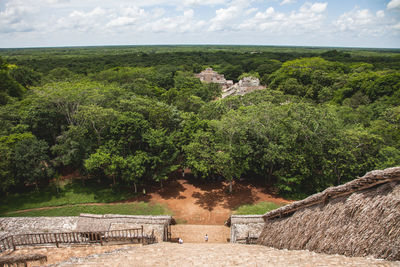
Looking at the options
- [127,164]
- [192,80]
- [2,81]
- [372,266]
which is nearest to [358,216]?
[372,266]

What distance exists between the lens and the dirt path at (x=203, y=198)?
16297 millimetres

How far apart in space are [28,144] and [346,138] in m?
26.0

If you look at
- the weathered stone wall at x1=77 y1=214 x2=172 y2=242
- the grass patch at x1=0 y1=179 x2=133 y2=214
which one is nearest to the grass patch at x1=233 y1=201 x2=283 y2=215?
the weathered stone wall at x1=77 y1=214 x2=172 y2=242

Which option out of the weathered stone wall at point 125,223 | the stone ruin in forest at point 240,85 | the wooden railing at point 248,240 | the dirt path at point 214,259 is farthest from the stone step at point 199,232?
the stone ruin in forest at point 240,85

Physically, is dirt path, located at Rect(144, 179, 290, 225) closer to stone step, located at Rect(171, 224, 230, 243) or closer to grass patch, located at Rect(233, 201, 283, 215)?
grass patch, located at Rect(233, 201, 283, 215)

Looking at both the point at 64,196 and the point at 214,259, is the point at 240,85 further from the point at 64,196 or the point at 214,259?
the point at 214,259

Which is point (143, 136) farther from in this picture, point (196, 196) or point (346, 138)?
point (346, 138)

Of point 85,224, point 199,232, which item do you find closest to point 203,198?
point 199,232

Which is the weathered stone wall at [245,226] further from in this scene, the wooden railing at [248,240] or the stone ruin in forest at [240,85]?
the stone ruin in forest at [240,85]

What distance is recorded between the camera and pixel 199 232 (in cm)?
1445

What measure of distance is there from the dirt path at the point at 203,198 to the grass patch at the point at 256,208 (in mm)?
475

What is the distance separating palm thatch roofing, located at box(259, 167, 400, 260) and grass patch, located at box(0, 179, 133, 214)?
14.2m

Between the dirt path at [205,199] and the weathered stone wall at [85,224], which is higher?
the weathered stone wall at [85,224]

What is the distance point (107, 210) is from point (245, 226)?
34.8 feet
